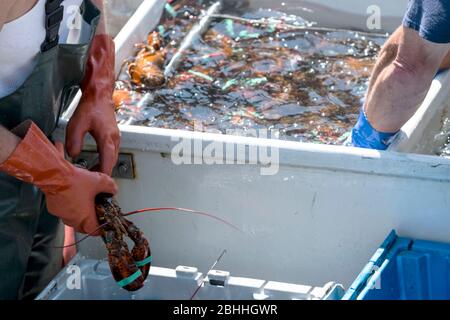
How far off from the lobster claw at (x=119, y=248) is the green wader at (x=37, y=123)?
269mm

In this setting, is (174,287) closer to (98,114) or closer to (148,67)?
(98,114)

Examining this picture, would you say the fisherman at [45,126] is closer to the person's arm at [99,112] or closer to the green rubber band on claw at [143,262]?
the person's arm at [99,112]

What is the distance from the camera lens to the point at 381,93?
2.98 meters

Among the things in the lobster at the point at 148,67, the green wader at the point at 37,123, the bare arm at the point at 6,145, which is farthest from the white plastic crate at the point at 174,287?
the lobster at the point at 148,67

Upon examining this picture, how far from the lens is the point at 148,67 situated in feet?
12.0

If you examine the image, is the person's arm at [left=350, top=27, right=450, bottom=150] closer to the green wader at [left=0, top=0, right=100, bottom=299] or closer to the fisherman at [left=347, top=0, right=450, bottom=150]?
the fisherman at [left=347, top=0, right=450, bottom=150]

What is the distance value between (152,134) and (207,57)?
4.03 ft

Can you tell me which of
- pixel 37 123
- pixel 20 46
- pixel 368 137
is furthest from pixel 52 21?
pixel 368 137

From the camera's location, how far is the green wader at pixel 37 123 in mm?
2363
